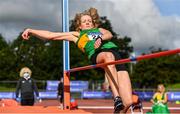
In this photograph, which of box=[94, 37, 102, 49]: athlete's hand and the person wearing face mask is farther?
the person wearing face mask

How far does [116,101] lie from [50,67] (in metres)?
58.5

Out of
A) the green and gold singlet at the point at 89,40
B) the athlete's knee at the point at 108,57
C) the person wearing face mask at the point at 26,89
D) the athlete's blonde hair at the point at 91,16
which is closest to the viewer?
the athlete's knee at the point at 108,57

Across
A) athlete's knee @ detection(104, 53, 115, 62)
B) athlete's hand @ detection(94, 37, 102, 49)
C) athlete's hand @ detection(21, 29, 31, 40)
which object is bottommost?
athlete's knee @ detection(104, 53, 115, 62)

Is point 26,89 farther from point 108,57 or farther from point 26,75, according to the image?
point 108,57

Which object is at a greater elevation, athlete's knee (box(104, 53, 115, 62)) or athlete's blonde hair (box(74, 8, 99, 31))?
athlete's blonde hair (box(74, 8, 99, 31))

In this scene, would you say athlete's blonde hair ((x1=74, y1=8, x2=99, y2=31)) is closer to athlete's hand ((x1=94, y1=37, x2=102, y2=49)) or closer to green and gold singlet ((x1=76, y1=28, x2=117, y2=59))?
green and gold singlet ((x1=76, y1=28, x2=117, y2=59))

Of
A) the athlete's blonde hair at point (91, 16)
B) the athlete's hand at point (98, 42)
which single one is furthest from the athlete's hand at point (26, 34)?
the athlete's hand at point (98, 42)

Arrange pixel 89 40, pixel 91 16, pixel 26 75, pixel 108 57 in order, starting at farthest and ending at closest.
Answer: pixel 26 75, pixel 91 16, pixel 89 40, pixel 108 57

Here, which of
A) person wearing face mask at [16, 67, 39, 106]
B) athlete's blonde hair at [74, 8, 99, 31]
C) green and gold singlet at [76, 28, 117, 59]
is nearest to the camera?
green and gold singlet at [76, 28, 117, 59]

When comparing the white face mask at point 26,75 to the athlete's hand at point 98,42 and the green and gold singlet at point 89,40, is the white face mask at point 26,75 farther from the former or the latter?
the athlete's hand at point 98,42


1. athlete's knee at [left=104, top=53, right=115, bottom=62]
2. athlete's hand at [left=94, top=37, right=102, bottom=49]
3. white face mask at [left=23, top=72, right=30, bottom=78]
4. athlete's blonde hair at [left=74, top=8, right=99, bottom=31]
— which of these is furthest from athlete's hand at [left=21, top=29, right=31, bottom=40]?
white face mask at [left=23, top=72, right=30, bottom=78]

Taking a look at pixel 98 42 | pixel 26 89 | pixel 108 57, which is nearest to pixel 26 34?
pixel 98 42

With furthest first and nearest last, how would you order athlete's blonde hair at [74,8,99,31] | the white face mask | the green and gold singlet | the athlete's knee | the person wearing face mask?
the person wearing face mask
the white face mask
athlete's blonde hair at [74,8,99,31]
the green and gold singlet
the athlete's knee

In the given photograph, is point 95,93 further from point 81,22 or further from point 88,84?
point 81,22
